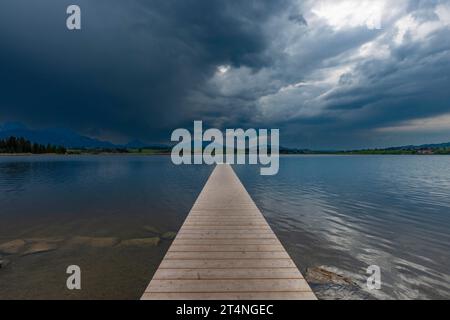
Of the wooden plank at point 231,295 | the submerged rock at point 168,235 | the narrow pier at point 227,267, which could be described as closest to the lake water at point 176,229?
the submerged rock at point 168,235

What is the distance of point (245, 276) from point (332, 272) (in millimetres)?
3748

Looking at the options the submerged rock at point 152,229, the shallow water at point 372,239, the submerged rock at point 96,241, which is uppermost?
the submerged rock at point 96,241

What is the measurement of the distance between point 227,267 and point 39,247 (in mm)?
8192

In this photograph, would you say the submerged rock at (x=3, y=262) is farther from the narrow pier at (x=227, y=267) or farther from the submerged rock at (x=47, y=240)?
the narrow pier at (x=227, y=267)

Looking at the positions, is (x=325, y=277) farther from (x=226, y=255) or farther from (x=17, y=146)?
(x=17, y=146)

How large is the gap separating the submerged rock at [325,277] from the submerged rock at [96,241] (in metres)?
7.57

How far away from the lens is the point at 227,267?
490cm

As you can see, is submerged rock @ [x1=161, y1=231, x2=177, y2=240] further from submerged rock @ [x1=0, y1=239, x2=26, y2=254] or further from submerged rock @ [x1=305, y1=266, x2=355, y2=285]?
submerged rock @ [x1=305, y1=266, x2=355, y2=285]

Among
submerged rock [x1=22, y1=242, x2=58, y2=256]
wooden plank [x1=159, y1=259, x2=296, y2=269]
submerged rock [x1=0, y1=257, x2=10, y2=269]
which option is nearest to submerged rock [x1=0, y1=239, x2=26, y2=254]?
submerged rock [x1=22, y1=242, x2=58, y2=256]

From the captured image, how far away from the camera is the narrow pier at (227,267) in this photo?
399 centimetres

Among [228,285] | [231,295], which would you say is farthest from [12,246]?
[231,295]
